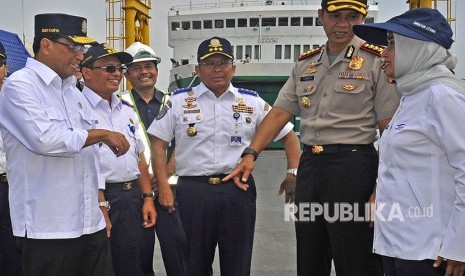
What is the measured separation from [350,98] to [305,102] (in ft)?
0.92

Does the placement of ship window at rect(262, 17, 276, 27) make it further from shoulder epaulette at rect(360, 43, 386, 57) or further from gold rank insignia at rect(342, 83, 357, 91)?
gold rank insignia at rect(342, 83, 357, 91)

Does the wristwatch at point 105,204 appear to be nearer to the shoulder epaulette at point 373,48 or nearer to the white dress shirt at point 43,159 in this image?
the white dress shirt at point 43,159

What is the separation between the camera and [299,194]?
2828mm

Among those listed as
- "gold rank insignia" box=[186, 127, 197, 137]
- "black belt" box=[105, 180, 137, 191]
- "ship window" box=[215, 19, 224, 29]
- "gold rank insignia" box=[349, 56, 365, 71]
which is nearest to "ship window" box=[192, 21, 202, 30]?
"ship window" box=[215, 19, 224, 29]

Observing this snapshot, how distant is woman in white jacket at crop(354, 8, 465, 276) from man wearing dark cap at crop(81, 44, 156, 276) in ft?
5.53

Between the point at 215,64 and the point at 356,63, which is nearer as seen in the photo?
the point at 356,63

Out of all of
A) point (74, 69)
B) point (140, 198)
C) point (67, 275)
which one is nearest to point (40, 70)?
point (74, 69)

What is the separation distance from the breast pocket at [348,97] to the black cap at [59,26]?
1.34 metres

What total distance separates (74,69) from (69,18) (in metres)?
0.25

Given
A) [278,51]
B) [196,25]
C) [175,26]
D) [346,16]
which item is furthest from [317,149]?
[175,26]

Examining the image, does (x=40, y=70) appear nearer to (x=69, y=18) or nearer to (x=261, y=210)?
(x=69, y=18)

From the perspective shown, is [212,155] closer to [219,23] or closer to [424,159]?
[424,159]

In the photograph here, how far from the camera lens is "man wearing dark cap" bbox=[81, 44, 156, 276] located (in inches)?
125

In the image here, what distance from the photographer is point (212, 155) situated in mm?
3254
